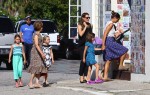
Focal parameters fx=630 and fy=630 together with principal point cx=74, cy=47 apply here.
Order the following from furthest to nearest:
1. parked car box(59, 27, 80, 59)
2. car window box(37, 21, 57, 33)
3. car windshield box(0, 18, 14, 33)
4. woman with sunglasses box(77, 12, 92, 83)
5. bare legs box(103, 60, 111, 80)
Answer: parked car box(59, 27, 80, 59) → car window box(37, 21, 57, 33) → car windshield box(0, 18, 14, 33) → woman with sunglasses box(77, 12, 92, 83) → bare legs box(103, 60, 111, 80)

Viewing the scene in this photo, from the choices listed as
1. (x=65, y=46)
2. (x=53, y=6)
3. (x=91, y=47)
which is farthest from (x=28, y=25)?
(x=53, y=6)

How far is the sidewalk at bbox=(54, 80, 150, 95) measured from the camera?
1377cm

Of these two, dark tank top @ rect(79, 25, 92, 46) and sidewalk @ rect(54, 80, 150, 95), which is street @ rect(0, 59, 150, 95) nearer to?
sidewalk @ rect(54, 80, 150, 95)

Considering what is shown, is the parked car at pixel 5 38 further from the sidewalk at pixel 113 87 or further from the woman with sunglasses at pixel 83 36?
the woman with sunglasses at pixel 83 36

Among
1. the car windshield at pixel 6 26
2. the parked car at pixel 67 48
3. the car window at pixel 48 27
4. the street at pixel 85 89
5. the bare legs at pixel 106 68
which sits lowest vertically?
the parked car at pixel 67 48

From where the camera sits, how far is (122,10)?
17578 mm

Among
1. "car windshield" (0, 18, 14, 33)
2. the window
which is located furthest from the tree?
"car windshield" (0, 18, 14, 33)

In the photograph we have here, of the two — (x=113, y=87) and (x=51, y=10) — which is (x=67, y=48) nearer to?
(x=51, y=10)

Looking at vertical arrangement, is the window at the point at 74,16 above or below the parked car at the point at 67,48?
above

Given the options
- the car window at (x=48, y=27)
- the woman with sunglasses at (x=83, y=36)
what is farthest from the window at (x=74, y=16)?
the woman with sunglasses at (x=83, y=36)

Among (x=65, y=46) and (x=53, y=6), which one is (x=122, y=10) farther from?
(x=53, y=6)

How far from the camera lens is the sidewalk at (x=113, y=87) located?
13.8 m

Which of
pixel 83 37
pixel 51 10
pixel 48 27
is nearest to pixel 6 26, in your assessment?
pixel 48 27

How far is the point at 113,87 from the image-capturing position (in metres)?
14.8
